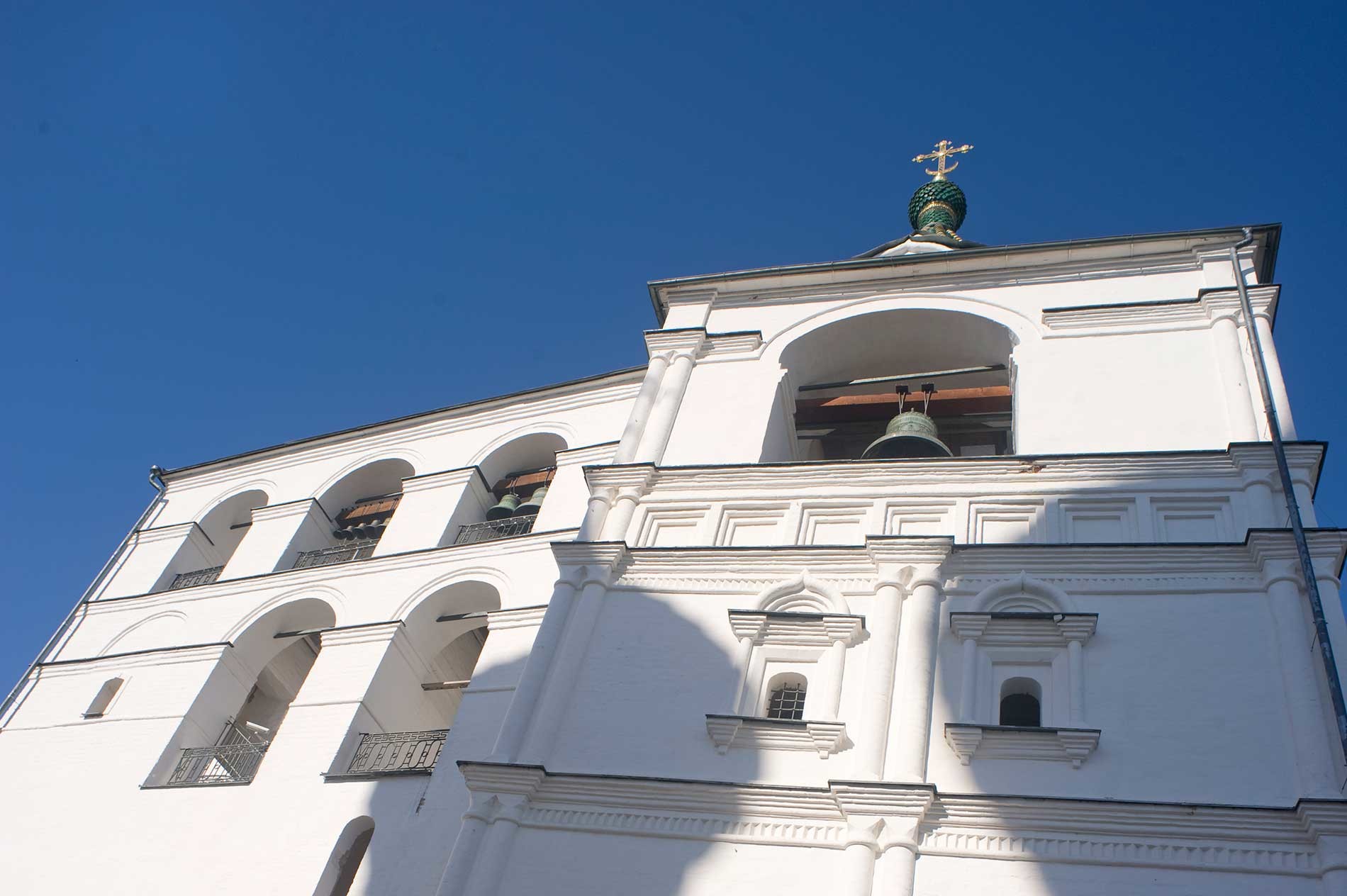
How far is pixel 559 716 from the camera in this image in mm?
11297

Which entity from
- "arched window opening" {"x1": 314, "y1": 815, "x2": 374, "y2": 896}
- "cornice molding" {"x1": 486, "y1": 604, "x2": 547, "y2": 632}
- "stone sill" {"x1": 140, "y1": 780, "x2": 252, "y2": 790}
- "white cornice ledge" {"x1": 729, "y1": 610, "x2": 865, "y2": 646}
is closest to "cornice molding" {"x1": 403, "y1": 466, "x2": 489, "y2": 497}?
"cornice molding" {"x1": 486, "y1": 604, "x2": 547, "y2": 632}

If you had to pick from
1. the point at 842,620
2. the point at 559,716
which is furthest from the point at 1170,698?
the point at 559,716

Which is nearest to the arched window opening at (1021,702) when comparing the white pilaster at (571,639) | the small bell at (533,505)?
the white pilaster at (571,639)

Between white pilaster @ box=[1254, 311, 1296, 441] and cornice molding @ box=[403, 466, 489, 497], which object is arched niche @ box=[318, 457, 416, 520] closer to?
cornice molding @ box=[403, 466, 489, 497]

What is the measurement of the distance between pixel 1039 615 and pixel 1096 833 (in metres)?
2.15

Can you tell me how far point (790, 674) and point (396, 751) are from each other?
185 inches

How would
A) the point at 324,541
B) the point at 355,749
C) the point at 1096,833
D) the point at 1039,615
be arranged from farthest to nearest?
the point at 324,541, the point at 355,749, the point at 1039,615, the point at 1096,833

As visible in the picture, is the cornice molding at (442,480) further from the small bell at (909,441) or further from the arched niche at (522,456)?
the small bell at (909,441)

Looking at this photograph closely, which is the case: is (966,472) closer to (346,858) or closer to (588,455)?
(588,455)

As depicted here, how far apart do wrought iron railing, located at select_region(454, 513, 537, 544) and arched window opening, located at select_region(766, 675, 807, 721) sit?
5.35 m

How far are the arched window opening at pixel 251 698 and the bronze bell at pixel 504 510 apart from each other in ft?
7.53

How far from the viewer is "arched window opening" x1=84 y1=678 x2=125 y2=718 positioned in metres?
16.3

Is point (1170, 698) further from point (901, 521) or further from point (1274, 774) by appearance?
point (901, 521)

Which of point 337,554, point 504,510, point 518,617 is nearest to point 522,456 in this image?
point 504,510
